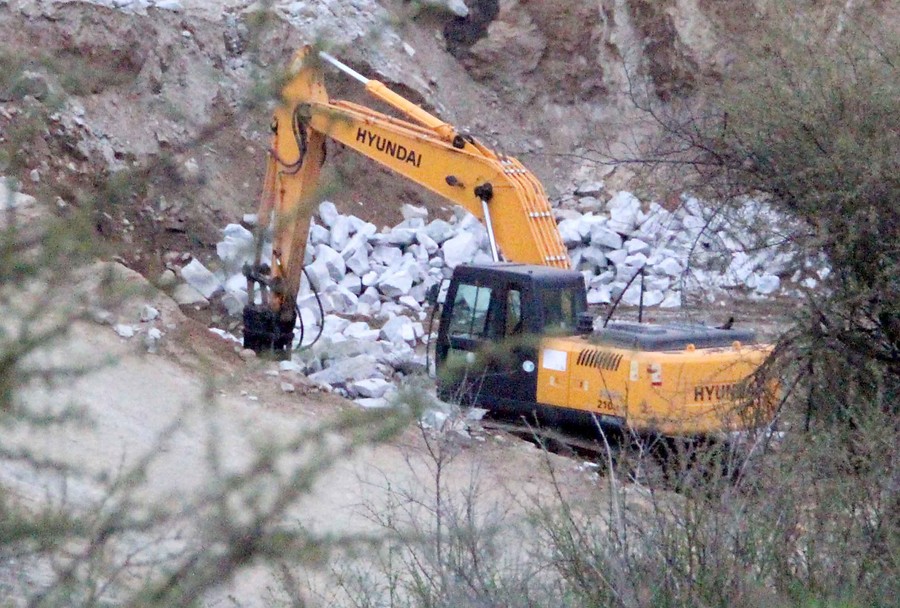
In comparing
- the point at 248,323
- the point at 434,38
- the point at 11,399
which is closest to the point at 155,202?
the point at 11,399

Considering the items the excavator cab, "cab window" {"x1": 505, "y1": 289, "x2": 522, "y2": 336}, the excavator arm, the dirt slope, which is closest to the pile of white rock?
the excavator arm

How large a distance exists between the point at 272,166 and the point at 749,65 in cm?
594

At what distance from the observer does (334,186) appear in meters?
2.50

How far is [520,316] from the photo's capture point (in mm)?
10891

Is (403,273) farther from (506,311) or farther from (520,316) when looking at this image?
(520,316)

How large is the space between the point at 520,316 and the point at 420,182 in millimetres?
2070

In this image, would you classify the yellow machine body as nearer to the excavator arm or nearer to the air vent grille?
the air vent grille

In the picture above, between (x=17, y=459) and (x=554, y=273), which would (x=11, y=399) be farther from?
(x=554, y=273)

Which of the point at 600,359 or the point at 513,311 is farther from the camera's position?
the point at 513,311

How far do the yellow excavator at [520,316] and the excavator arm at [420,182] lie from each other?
1 centimetres

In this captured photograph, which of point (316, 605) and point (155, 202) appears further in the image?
point (316, 605)

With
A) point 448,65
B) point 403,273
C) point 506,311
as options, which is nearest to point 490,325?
point 506,311

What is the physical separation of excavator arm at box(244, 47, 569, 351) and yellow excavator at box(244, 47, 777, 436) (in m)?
0.01

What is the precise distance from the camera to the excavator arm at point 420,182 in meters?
11.6
